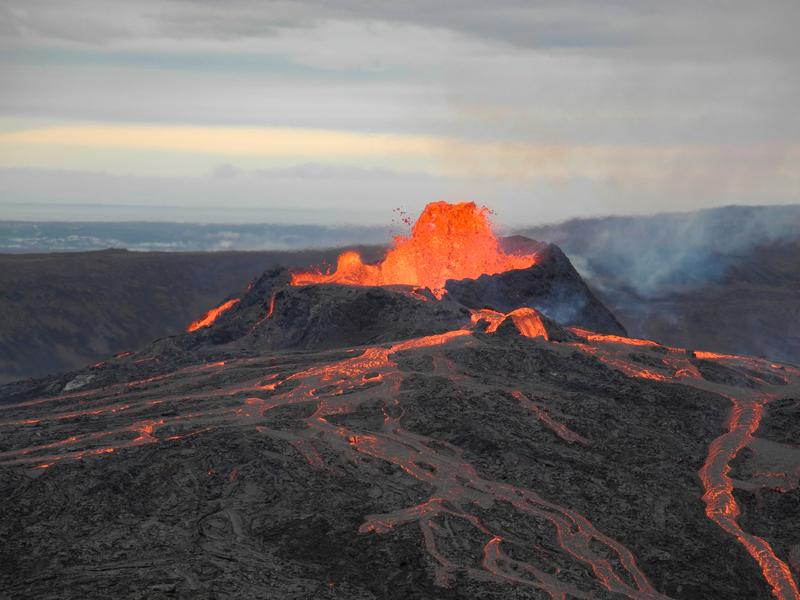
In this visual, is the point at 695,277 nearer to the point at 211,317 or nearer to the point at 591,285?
the point at 591,285

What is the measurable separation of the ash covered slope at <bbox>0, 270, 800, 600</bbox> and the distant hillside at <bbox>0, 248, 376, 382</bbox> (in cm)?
5896

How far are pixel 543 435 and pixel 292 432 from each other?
1158cm

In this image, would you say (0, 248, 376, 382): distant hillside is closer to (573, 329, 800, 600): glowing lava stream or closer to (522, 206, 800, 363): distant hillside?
(522, 206, 800, 363): distant hillside

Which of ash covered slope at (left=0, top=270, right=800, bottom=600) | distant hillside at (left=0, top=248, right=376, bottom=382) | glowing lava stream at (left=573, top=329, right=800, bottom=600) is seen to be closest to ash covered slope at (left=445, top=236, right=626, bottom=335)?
glowing lava stream at (left=573, top=329, right=800, bottom=600)

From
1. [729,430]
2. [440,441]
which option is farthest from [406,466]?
[729,430]

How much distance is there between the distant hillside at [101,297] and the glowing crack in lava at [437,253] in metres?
46.4

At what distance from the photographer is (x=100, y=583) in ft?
128

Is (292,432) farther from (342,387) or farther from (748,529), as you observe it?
(748,529)

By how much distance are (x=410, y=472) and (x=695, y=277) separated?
4661 inches

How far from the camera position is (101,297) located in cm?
14950

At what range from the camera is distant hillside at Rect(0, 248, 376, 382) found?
131000 millimetres

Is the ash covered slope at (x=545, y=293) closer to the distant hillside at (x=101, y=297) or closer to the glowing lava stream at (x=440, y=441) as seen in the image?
the glowing lava stream at (x=440, y=441)

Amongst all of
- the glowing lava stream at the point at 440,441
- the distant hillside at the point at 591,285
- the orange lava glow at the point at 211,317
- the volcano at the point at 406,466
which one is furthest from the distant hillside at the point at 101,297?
the glowing lava stream at the point at 440,441

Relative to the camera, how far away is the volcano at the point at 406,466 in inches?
1670
